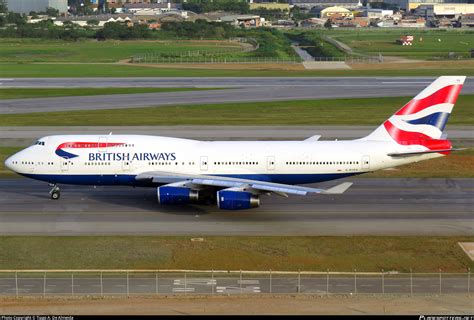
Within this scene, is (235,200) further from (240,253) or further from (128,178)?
(128,178)

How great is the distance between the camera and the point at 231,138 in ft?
255

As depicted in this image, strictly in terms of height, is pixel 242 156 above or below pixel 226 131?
above

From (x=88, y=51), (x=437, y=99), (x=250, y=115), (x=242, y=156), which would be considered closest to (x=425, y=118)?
(x=437, y=99)

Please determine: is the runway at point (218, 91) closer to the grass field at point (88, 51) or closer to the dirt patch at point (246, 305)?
the grass field at point (88, 51)

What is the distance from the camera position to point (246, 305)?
35.7 meters

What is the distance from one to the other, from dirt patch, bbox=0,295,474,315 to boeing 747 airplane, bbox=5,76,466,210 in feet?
58.5

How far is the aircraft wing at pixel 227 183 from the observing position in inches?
1954

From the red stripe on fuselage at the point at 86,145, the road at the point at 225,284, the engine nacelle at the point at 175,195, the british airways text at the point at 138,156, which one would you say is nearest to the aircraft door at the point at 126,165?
the british airways text at the point at 138,156

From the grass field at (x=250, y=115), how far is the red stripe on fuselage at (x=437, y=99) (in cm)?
Result: 3077

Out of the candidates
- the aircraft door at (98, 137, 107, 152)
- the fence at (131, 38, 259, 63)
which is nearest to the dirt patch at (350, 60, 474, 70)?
the fence at (131, 38, 259, 63)

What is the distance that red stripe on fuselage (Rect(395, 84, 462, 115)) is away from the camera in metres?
55.2

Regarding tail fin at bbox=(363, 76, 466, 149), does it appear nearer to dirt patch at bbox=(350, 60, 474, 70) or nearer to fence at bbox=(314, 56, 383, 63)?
dirt patch at bbox=(350, 60, 474, 70)

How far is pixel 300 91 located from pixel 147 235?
220ft

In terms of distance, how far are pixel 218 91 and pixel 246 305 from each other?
78471 mm
